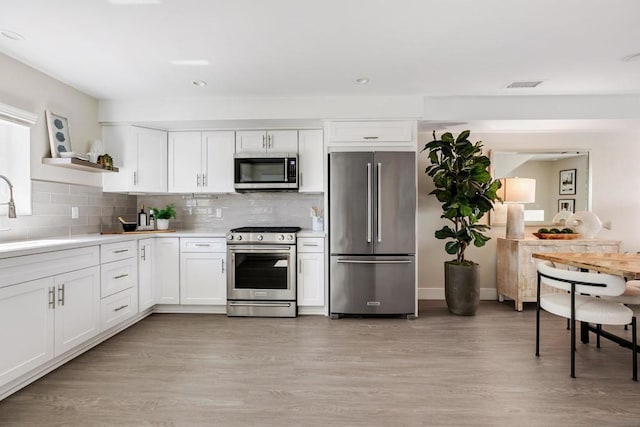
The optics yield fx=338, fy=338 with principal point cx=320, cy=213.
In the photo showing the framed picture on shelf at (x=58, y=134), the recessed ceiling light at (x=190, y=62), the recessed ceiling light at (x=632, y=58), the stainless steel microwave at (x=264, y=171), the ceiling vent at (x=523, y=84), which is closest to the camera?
the recessed ceiling light at (x=632, y=58)

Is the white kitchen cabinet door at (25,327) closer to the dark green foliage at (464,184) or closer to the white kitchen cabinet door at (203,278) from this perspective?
the white kitchen cabinet door at (203,278)

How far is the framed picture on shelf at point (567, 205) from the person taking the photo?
175 inches

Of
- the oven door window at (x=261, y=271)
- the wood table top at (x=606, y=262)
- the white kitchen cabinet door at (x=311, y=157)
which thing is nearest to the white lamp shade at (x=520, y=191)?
the wood table top at (x=606, y=262)

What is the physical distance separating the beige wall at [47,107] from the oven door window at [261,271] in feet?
6.04

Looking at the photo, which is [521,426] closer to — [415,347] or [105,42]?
[415,347]

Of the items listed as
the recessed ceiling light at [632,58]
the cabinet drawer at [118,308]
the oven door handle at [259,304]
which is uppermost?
the recessed ceiling light at [632,58]

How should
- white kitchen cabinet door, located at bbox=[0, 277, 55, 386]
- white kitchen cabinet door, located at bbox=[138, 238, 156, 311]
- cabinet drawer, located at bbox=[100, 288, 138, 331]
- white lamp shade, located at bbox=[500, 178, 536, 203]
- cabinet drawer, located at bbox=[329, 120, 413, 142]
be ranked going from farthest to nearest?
white lamp shade, located at bbox=[500, 178, 536, 203] → cabinet drawer, located at bbox=[329, 120, 413, 142] → white kitchen cabinet door, located at bbox=[138, 238, 156, 311] → cabinet drawer, located at bbox=[100, 288, 138, 331] → white kitchen cabinet door, located at bbox=[0, 277, 55, 386]

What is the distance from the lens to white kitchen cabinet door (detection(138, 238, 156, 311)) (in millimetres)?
3506

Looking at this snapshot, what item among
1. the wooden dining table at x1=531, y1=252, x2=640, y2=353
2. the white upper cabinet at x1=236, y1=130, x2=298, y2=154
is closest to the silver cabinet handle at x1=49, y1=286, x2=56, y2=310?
the white upper cabinet at x1=236, y1=130, x2=298, y2=154

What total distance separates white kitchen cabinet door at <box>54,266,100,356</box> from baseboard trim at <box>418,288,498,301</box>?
363cm

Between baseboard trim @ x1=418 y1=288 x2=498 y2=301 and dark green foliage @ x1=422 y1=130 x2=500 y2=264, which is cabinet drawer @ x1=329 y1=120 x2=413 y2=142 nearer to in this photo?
dark green foliage @ x1=422 y1=130 x2=500 y2=264

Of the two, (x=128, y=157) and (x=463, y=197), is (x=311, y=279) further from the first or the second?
(x=128, y=157)

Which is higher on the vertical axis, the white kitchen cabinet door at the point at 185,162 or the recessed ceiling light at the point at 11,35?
the recessed ceiling light at the point at 11,35

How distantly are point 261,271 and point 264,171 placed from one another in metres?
1.14
